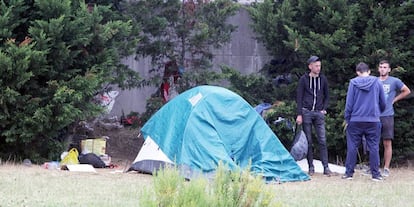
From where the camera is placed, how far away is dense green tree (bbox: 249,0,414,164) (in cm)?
1045

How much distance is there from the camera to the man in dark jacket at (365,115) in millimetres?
8867

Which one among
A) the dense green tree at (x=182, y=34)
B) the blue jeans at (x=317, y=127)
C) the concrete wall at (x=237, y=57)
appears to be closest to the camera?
the blue jeans at (x=317, y=127)

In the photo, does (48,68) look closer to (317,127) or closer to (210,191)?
(317,127)

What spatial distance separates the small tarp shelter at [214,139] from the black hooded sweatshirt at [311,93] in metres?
0.80

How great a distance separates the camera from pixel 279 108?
35.1 ft

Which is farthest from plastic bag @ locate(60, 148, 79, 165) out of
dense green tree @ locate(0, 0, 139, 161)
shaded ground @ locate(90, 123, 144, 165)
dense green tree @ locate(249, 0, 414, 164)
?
dense green tree @ locate(249, 0, 414, 164)

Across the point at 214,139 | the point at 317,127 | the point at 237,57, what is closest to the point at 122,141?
the point at 237,57

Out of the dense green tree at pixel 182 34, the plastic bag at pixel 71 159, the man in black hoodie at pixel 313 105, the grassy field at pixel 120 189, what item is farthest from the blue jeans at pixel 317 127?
the plastic bag at pixel 71 159

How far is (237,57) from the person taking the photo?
42.4 ft

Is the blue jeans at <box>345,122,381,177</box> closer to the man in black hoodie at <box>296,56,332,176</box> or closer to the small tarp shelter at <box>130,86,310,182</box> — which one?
the man in black hoodie at <box>296,56,332,176</box>

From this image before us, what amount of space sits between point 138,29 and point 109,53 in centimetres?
87

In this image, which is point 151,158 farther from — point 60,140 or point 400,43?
point 400,43

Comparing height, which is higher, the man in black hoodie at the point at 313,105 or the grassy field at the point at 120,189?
the man in black hoodie at the point at 313,105

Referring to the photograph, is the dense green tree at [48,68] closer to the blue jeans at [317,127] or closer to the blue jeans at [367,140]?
the blue jeans at [317,127]
